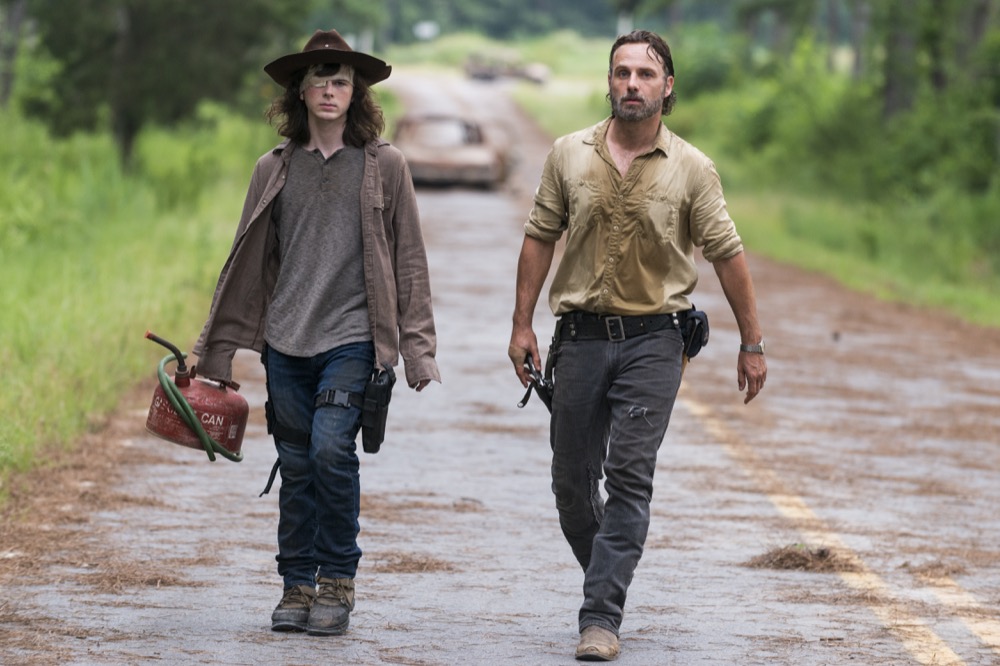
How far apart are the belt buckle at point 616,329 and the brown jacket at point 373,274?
61cm

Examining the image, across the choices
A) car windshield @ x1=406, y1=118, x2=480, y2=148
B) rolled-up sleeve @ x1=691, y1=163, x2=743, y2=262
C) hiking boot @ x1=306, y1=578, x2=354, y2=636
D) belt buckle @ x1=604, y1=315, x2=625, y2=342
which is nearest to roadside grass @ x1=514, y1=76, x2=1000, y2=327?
car windshield @ x1=406, y1=118, x2=480, y2=148

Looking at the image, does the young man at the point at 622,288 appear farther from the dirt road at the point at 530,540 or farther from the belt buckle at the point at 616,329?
the dirt road at the point at 530,540

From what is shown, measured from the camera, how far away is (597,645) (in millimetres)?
6352

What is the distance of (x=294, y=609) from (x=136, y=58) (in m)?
20.3

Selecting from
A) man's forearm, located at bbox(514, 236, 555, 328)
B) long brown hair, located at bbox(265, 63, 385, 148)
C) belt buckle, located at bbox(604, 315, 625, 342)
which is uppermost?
long brown hair, located at bbox(265, 63, 385, 148)

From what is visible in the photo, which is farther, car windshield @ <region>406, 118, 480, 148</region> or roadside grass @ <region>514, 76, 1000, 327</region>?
car windshield @ <region>406, 118, 480, 148</region>

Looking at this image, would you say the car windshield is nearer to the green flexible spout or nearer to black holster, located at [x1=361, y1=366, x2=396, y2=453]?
the green flexible spout

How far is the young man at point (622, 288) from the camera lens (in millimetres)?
6504

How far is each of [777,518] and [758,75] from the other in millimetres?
52185

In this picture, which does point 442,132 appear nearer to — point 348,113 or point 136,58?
point 136,58

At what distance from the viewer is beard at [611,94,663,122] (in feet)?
21.3

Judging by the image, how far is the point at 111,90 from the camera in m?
25.8

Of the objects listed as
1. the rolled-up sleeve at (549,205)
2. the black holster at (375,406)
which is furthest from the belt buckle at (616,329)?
the black holster at (375,406)

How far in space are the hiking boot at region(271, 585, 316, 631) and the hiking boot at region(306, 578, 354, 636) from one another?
4 cm
